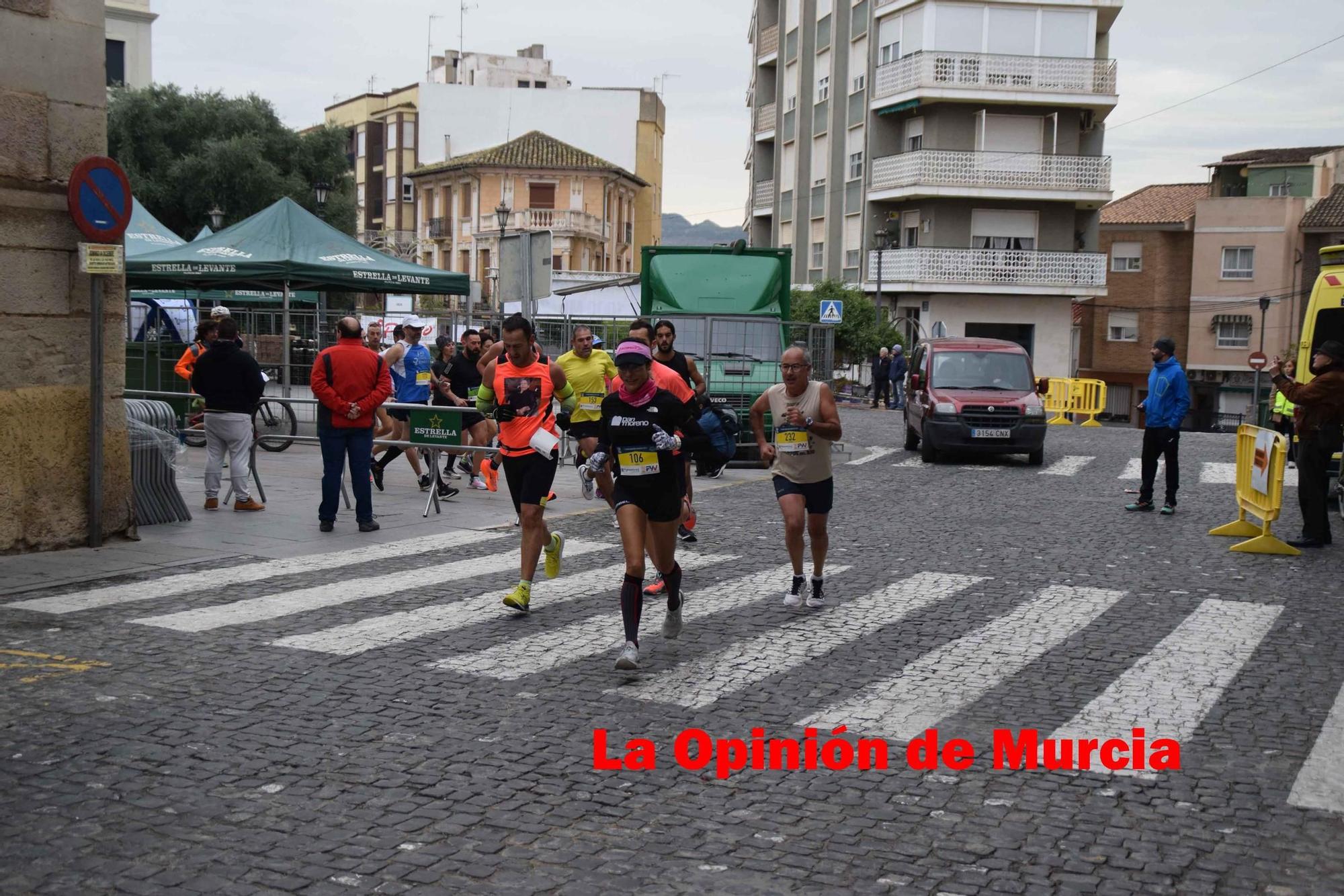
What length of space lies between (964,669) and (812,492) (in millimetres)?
2142

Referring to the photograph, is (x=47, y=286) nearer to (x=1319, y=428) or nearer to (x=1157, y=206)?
(x=1319, y=428)

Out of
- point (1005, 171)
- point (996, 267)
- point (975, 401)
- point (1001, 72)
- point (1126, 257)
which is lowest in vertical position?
point (975, 401)

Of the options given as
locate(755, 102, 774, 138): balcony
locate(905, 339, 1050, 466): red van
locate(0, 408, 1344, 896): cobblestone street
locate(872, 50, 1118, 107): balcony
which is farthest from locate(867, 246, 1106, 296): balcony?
locate(0, 408, 1344, 896): cobblestone street

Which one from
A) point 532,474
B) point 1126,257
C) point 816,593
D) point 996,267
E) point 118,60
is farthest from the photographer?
point 118,60

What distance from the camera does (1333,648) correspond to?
334 inches

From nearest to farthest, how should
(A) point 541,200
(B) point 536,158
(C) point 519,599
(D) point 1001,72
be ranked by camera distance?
(C) point 519,599 → (D) point 1001,72 → (B) point 536,158 → (A) point 541,200

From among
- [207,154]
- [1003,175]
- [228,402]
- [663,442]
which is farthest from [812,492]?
[207,154]

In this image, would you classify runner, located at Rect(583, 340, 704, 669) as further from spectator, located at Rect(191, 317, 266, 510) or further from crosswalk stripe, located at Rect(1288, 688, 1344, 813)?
spectator, located at Rect(191, 317, 266, 510)

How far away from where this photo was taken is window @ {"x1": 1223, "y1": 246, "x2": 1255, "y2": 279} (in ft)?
188

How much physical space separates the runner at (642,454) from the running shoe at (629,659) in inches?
3.8

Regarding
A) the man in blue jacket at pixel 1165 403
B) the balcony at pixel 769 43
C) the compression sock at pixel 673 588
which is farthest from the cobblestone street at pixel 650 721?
the balcony at pixel 769 43

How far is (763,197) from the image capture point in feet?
199

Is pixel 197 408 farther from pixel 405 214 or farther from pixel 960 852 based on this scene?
pixel 405 214

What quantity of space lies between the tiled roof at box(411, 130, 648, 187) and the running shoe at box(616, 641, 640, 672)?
71153mm
